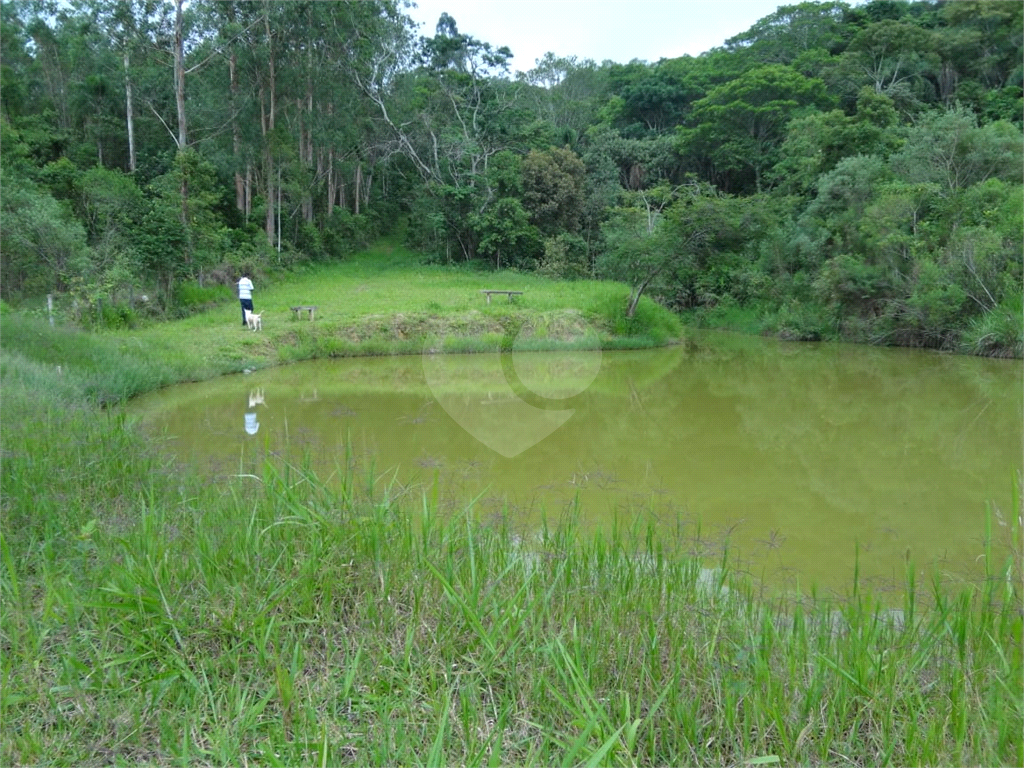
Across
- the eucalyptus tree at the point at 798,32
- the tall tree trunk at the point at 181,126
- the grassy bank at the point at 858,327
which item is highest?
the eucalyptus tree at the point at 798,32

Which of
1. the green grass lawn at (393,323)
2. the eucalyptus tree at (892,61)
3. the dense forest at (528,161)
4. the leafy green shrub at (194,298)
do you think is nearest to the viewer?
the green grass lawn at (393,323)

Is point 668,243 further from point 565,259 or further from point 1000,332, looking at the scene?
point 565,259

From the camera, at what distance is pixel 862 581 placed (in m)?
2.87

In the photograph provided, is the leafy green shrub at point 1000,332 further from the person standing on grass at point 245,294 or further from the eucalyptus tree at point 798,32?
the eucalyptus tree at point 798,32

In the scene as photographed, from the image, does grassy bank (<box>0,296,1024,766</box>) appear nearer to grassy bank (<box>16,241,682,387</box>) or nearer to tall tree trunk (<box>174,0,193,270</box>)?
grassy bank (<box>16,241,682,387</box>)

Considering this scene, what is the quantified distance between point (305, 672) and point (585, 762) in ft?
2.40

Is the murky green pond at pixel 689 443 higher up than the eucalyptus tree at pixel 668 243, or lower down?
lower down

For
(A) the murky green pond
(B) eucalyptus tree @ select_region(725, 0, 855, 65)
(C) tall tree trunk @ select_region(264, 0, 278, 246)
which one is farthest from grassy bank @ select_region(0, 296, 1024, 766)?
(B) eucalyptus tree @ select_region(725, 0, 855, 65)

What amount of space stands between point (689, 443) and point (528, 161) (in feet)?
47.8

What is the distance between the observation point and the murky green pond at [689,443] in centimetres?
335

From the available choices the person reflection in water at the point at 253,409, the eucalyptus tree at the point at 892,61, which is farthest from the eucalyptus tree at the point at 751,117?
the person reflection in water at the point at 253,409

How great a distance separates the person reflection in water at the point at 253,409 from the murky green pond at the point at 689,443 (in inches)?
1.4

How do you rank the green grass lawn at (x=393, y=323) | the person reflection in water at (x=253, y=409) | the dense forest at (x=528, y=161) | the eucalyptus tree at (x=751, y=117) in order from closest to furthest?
1. the person reflection in water at (x=253, y=409)
2. the green grass lawn at (x=393, y=323)
3. the dense forest at (x=528, y=161)
4. the eucalyptus tree at (x=751, y=117)

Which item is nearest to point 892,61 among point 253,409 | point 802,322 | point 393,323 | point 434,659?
point 802,322
